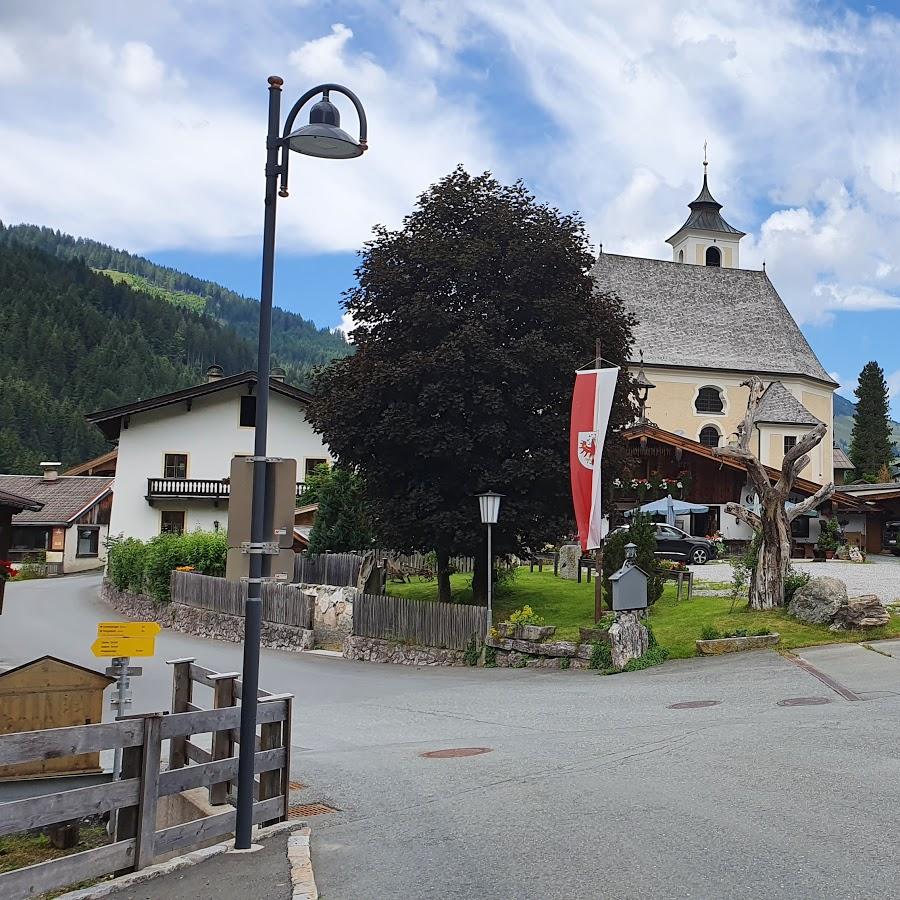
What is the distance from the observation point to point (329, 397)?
23.7 meters

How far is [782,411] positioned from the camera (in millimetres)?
53781

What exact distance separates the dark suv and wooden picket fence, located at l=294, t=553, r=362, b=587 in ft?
42.4

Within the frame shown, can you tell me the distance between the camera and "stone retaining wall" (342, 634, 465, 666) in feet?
69.5

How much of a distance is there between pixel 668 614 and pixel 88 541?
47698 millimetres


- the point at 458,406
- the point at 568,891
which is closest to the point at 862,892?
the point at 568,891

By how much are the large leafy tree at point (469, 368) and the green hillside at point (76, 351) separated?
80.0 metres

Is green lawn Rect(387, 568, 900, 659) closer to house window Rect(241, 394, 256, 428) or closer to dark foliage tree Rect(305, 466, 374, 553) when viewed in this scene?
dark foliage tree Rect(305, 466, 374, 553)


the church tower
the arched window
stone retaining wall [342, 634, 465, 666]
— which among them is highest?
the church tower

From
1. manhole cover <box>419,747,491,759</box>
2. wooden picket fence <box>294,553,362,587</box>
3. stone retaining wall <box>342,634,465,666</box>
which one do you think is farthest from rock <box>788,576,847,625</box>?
wooden picket fence <box>294,553,362,587</box>

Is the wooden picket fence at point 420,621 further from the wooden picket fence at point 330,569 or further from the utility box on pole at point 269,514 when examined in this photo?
the utility box on pole at point 269,514

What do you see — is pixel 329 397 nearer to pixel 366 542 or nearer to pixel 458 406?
pixel 458 406

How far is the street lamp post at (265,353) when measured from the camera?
729cm

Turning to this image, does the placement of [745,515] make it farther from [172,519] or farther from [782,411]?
[782,411]

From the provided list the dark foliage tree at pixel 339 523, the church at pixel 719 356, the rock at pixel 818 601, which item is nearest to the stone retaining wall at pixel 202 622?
the dark foliage tree at pixel 339 523
